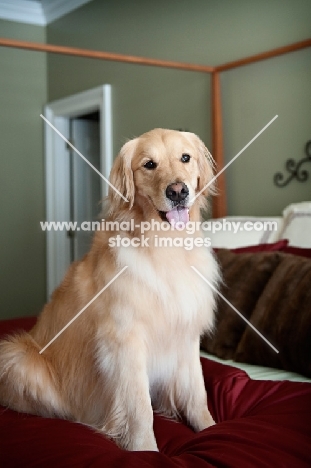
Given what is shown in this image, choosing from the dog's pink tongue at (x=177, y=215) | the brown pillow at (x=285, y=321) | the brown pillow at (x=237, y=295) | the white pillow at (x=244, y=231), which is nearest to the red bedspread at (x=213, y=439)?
the brown pillow at (x=285, y=321)

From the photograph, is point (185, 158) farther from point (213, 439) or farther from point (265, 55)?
point (265, 55)

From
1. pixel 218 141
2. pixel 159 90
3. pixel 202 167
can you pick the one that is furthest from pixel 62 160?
pixel 202 167

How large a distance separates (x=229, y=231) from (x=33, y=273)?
1.87 metres

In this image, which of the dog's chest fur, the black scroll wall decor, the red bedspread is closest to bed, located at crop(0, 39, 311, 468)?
the red bedspread

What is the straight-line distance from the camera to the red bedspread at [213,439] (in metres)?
1.27

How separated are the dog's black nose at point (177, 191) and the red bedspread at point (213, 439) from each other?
590 mm

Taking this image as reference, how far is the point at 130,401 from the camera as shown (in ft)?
5.11

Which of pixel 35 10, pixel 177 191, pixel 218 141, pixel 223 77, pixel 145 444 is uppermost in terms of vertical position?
pixel 35 10

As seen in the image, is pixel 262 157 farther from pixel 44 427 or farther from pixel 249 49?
pixel 44 427

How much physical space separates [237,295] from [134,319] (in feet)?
2.51

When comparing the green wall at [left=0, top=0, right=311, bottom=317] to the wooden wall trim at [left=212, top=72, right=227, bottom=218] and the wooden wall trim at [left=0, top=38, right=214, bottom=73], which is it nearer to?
the wooden wall trim at [left=212, top=72, right=227, bottom=218]

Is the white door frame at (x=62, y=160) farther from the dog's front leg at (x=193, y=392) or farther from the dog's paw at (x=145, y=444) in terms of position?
the dog's paw at (x=145, y=444)

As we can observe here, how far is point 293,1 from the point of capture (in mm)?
2982

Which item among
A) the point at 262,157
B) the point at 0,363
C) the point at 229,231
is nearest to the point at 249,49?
the point at 262,157
